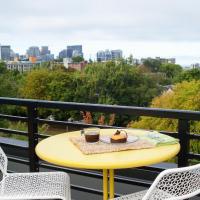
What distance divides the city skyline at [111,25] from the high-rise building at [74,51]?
0.83 m

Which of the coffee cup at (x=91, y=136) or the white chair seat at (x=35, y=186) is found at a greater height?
the coffee cup at (x=91, y=136)

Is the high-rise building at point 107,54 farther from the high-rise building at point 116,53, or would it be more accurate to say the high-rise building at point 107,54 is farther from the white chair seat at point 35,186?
the white chair seat at point 35,186

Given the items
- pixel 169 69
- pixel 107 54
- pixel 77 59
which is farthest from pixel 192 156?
pixel 77 59

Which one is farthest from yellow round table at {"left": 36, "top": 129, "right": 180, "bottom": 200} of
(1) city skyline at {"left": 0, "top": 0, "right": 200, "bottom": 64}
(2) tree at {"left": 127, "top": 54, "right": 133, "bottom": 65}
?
(2) tree at {"left": 127, "top": 54, "right": 133, "bottom": 65}

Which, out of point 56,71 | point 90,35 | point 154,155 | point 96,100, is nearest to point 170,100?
point 96,100

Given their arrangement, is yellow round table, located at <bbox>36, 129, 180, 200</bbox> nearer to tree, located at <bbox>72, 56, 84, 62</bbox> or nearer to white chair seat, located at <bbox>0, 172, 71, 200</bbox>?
white chair seat, located at <bbox>0, 172, 71, 200</bbox>

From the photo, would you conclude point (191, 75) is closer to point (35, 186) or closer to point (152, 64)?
point (152, 64)

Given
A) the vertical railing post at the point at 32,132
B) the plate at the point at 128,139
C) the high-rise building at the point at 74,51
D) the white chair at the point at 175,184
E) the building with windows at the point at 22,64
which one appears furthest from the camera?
the high-rise building at the point at 74,51

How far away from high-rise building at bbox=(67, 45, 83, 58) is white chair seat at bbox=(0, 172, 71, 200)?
163 feet

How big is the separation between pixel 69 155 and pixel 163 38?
4046 centimetres

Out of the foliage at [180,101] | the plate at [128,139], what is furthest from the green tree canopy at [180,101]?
the plate at [128,139]

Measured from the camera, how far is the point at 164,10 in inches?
1237

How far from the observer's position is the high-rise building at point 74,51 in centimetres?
5178

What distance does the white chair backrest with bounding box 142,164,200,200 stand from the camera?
1578 mm
